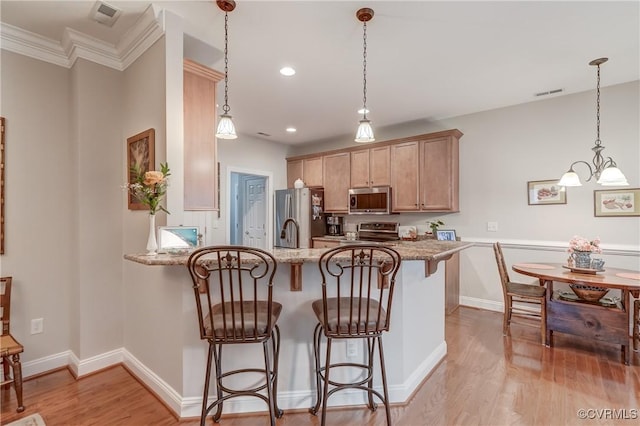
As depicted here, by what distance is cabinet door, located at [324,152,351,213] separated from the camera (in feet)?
17.5

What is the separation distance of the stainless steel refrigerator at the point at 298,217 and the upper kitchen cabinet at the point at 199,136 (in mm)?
2687

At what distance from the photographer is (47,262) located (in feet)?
8.61

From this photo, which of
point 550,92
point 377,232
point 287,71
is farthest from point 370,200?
point 550,92

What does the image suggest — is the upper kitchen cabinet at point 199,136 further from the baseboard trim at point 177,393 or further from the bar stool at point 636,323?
the bar stool at point 636,323

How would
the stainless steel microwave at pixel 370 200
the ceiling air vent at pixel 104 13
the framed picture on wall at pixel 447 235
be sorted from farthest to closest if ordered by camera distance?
1. the stainless steel microwave at pixel 370 200
2. the framed picture on wall at pixel 447 235
3. the ceiling air vent at pixel 104 13

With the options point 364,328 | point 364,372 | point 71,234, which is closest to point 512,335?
point 364,372

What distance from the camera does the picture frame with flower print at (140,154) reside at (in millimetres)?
2363

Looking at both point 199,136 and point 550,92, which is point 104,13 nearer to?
point 199,136

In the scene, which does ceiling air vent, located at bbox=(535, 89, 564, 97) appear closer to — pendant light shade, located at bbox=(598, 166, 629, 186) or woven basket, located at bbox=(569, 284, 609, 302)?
pendant light shade, located at bbox=(598, 166, 629, 186)

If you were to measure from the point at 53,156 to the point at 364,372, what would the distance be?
120 inches

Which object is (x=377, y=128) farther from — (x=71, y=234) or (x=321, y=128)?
(x=71, y=234)

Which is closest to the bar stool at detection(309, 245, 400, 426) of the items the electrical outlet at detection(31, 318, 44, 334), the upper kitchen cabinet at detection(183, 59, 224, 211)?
the upper kitchen cabinet at detection(183, 59, 224, 211)

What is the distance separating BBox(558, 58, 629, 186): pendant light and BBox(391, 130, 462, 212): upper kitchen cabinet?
1.28 meters
